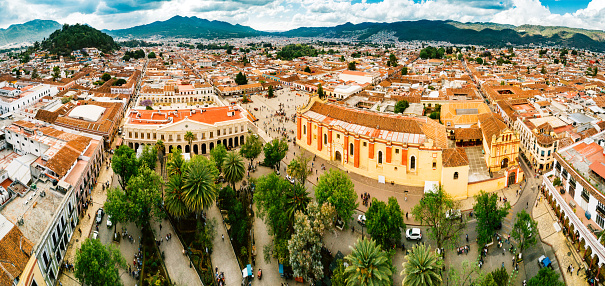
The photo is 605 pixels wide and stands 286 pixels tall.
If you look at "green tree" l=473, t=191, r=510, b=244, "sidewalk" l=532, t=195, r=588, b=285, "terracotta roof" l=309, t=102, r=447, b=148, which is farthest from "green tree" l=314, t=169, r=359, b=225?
"sidewalk" l=532, t=195, r=588, b=285

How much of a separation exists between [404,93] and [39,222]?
75.4 m

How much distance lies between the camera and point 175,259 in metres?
30.8

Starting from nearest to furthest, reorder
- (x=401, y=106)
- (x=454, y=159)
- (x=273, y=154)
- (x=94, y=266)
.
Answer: (x=94, y=266)
(x=454, y=159)
(x=273, y=154)
(x=401, y=106)

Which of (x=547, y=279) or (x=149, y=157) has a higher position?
(x=149, y=157)

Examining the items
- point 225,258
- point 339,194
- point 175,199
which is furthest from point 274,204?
point 175,199

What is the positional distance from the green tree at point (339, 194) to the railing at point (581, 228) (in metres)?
17.5

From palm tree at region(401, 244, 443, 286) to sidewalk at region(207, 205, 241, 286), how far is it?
13.2m

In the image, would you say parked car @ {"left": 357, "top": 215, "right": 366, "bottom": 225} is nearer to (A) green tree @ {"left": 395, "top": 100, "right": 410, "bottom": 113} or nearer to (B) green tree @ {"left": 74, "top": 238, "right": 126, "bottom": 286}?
(B) green tree @ {"left": 74, "top": 238, "right": 126, "bottom": 286}

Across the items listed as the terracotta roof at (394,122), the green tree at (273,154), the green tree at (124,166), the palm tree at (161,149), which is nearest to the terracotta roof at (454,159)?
the terracotta roof at (394,122)

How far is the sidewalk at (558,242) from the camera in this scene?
26.3 meters

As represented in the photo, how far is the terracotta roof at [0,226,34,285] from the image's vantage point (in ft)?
68.7

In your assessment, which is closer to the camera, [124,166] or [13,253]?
[13,253]

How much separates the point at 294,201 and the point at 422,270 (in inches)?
504

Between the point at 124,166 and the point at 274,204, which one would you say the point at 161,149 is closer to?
the point at 124,166
